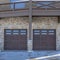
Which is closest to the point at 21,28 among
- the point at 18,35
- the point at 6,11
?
the point at 18,35

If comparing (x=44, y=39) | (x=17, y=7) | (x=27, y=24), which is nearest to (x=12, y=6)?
(x=17, y=7)

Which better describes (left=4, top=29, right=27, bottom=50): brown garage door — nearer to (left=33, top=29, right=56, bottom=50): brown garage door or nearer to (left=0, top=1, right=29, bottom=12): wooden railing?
(left=33, top=29, right=56, bottom=50): brown garage door

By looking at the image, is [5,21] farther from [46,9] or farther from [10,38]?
[46,9]

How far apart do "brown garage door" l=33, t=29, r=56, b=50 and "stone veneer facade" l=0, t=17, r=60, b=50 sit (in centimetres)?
38

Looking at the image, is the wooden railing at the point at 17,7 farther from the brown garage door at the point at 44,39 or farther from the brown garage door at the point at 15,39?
the brown garage door at the point at 44,39

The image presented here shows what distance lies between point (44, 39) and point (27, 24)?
1.94m

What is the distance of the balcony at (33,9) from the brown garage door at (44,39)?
2.04m

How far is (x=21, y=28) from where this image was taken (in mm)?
18516

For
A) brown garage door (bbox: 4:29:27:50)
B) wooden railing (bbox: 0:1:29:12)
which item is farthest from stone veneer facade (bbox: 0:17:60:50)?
wooden railing (bbox: 0:1:29:12)

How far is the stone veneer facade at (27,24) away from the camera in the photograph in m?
18.2

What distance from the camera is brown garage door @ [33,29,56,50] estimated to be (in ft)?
60.4

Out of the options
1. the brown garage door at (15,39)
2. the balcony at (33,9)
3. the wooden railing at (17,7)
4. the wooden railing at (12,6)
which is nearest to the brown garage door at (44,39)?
the brown garage door at (15,39)

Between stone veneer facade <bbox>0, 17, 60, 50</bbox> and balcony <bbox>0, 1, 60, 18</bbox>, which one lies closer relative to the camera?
balcony <bbox>0, 1, 60, 18</bbox>

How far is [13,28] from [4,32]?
86cm
